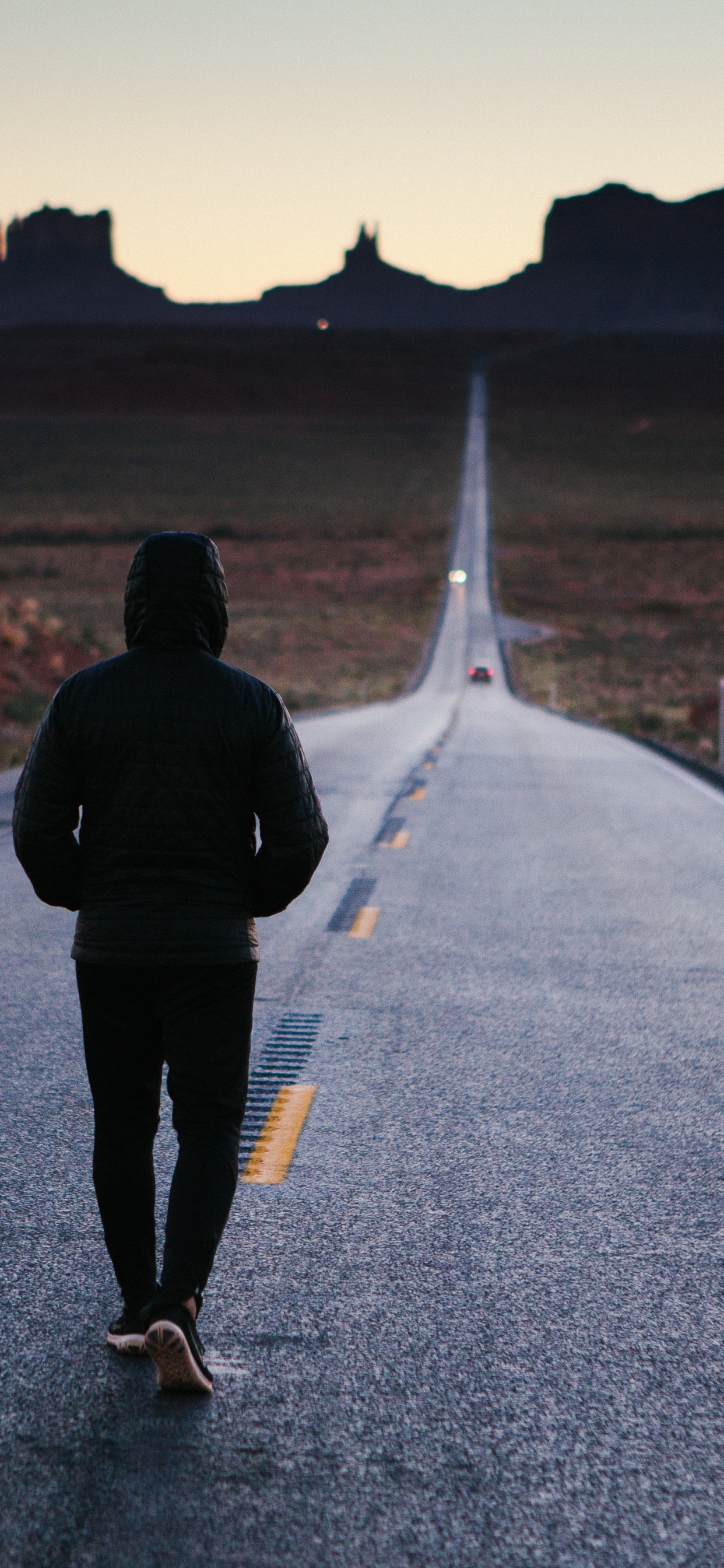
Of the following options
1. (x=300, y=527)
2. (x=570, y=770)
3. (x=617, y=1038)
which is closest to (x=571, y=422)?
(x=300, y=527)

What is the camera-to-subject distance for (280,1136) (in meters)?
4.68

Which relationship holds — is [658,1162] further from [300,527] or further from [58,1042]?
[300,527]

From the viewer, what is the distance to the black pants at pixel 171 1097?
302 cm

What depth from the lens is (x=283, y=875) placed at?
3164 mm

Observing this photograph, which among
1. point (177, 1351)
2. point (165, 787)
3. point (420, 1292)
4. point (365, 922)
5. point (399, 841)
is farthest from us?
point (399, 841)

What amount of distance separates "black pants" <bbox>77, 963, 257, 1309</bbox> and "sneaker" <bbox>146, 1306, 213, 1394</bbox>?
0.04 metres

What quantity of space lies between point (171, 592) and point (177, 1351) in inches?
63.2

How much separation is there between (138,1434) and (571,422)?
170m

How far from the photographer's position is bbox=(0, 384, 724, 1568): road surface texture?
262 cm

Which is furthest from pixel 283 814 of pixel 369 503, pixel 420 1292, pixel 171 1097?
pixel 369 503

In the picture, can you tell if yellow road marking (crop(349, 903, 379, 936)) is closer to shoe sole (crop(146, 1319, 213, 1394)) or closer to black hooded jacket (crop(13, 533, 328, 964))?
black hooded jacket (crop(13, 533, 328, 964))

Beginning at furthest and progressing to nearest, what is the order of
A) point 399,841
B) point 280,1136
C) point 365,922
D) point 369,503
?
point 369,503 → point 399,841 → point 365,922 → point 280,1136

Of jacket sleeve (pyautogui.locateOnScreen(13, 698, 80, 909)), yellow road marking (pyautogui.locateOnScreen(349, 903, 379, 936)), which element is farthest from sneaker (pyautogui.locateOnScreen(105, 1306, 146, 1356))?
yellow road marking (pyautogui.locateOnScreen(349, 903, 379, 936))

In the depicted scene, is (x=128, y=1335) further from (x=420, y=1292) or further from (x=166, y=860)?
(x=166, y=860)
